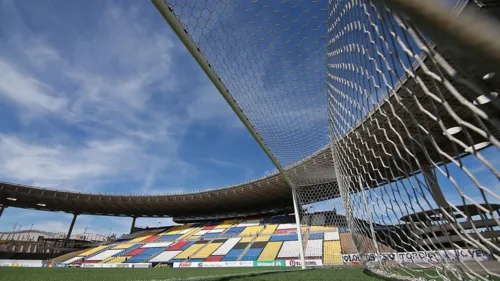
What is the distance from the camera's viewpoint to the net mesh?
3.03 feet

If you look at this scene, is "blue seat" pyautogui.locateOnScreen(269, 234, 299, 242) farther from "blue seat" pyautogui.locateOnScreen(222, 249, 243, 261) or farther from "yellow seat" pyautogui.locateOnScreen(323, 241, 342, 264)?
"yellow seat" pyautogui.locateOnScreen(323, 241, 342, 264)

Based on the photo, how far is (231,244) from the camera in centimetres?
2266

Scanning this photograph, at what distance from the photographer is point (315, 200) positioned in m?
11.9

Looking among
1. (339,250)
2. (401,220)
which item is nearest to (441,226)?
(401,220)

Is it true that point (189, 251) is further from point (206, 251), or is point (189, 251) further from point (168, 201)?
point (168, 201)

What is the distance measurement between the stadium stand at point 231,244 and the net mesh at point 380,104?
1249 cm

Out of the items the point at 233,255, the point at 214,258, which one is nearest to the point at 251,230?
the point at 233,255

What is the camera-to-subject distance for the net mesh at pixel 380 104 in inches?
36.4

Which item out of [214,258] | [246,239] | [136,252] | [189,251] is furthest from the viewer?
[136,252]

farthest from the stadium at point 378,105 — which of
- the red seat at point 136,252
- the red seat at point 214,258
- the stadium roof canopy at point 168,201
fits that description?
the red seat at point 136,252

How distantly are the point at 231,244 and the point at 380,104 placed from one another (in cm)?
2248

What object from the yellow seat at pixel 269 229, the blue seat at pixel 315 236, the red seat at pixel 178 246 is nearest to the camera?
the blue seat at pixel 315 236

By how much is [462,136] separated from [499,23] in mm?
943

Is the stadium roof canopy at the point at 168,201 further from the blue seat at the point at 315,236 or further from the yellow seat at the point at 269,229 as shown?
the blue seat at the point at 315,236
